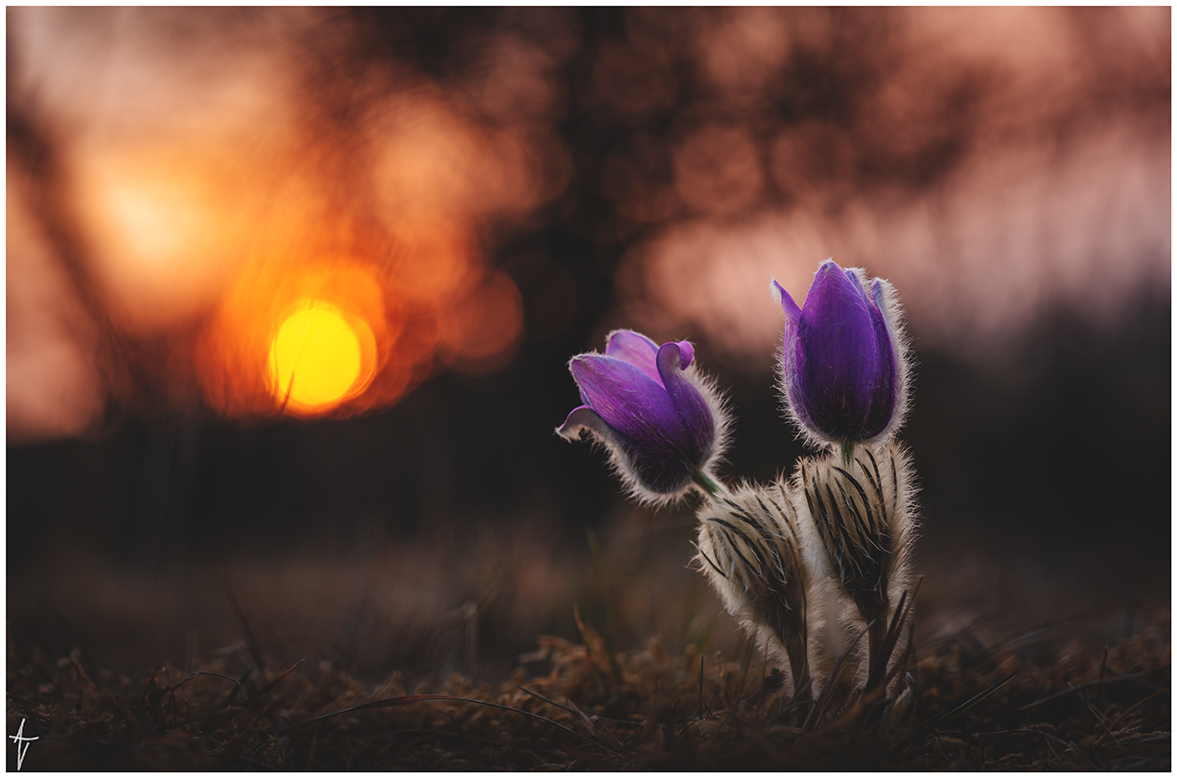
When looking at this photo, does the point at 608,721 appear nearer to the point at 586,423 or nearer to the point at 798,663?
the point at 798,663

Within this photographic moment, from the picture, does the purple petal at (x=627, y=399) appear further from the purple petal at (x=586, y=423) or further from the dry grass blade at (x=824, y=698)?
the dry grass blade at (x=824, y=698)

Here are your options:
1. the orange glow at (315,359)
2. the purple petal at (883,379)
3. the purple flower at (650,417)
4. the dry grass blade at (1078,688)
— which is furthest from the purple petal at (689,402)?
the orange glow at (315,359)

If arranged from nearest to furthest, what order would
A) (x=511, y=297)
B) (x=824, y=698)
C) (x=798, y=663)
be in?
(x=824, y=698) < (x=798, y=663) < (x=511, y=297)

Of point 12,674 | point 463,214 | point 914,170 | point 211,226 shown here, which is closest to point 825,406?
point 12,674

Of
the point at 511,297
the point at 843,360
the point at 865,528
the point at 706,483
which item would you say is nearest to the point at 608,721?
the point at 706,483

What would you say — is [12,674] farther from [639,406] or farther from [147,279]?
[147,279]

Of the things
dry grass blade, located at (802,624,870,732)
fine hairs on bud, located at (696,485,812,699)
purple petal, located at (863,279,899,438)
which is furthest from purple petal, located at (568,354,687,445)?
dry grass blade, located at (802,624,870,732)
